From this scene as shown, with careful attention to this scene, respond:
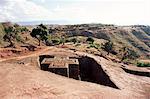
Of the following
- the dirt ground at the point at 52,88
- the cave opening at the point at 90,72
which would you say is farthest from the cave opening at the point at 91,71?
the dirt ground at the point at 52,88

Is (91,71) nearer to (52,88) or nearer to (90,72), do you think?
(90,72)

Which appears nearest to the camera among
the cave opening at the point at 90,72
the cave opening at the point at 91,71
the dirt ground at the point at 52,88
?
the dirt ground at the point at 52,88

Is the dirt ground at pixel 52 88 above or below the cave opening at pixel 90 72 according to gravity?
above

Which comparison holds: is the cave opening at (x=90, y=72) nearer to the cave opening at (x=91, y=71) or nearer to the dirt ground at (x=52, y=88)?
the cave opening at (x=91, y=71)

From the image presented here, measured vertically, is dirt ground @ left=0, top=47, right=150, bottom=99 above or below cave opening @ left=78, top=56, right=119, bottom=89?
above

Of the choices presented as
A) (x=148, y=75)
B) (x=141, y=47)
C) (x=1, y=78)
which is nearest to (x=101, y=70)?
(x=148, y=75)

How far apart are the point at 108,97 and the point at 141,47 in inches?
3577

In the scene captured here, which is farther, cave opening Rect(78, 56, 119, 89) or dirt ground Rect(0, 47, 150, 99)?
cave opening Rect(78, 56, 119, 89)

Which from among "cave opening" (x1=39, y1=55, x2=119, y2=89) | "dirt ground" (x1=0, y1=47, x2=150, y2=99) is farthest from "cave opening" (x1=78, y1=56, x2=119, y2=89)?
"dirt ground" (x1=0, y1=47, x2=150, y2=99)

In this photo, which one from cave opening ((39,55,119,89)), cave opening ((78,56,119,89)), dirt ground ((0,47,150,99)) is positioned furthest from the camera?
cave opening ((78,56,119,89))

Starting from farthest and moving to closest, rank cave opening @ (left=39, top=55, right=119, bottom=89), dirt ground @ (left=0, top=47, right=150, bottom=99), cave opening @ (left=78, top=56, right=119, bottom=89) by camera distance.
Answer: cave opening @ (left=78, top=56, right=119, bottom=89), cave opening @ (left=39, top=55, right=119, bottom=89), dirt ground @ (left=0, top=47, right=150, bottom=99)

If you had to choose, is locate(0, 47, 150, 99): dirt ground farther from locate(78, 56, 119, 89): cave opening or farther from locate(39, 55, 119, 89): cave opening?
locate(78, 56, 119, 89): cave opening

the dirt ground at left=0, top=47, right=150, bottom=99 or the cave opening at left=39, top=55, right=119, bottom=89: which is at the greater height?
the dirt ground at left=0, top=47, right=150, bottom=99

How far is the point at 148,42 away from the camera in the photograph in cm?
11569
